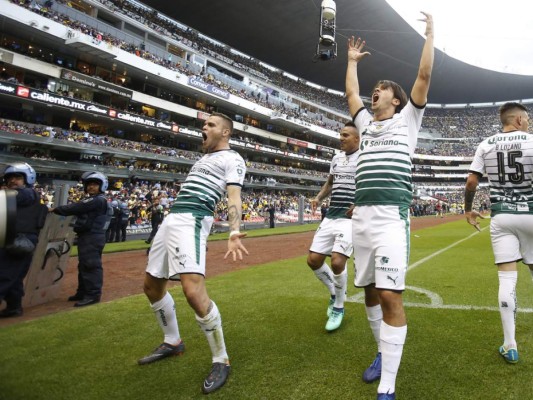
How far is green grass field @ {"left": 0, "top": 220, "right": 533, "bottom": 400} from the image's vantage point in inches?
98.5

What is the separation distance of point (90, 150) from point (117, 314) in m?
26.9

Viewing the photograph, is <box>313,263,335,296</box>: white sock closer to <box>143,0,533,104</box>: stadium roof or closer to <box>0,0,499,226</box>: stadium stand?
<box>0,0,499,226</box>: stadium stand

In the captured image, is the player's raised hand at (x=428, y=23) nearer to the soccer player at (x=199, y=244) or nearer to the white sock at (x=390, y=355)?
the soccer player at (x=199, y=244)

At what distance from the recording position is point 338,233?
4137 millimetres

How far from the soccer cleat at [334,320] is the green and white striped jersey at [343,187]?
43.8 inches

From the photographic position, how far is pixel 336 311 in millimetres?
3832

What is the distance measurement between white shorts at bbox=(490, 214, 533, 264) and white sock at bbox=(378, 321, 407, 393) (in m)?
1.47

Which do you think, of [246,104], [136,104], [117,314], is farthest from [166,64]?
[117,314]

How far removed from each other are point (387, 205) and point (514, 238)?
147 cm

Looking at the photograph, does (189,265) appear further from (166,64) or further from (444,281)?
(166,64)

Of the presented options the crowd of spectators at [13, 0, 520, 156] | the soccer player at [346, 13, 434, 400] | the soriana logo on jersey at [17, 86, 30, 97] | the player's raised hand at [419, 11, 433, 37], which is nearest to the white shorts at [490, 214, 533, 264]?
the soccer player at [346, 13, 434, 400]

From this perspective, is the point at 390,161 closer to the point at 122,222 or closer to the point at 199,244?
the point at 199,244

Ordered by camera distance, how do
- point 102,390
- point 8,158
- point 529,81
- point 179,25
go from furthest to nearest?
point 529,81 → point 179,25 → point 8,158 → point 102,390

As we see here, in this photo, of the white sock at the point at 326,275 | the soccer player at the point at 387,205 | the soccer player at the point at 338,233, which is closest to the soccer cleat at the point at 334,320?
the soccer player at the point at 338,233
